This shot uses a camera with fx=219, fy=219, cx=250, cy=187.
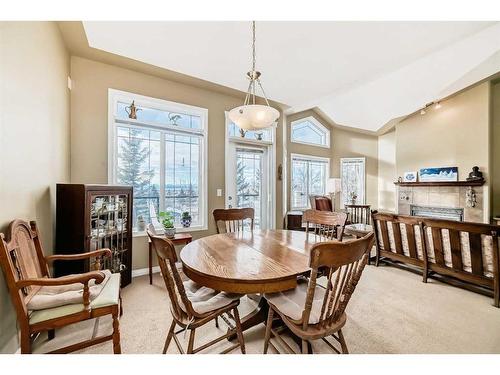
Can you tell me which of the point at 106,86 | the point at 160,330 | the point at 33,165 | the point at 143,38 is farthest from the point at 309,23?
the point at 160,330

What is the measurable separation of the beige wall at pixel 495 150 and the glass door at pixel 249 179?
4.46 meters

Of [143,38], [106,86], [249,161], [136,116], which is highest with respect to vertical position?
[143,38]

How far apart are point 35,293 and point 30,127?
1.25 meters

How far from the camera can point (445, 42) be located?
8.68ft

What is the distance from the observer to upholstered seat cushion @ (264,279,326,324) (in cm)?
130

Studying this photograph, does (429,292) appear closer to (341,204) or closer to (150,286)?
(150,286)

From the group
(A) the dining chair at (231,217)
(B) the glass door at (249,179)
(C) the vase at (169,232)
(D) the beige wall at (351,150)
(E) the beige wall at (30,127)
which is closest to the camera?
(E) the beige wall at (30,127)

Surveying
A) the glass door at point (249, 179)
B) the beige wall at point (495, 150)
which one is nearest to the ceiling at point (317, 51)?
the glass door at point (249, 179)

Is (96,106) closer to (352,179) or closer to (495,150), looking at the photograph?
(352,179)

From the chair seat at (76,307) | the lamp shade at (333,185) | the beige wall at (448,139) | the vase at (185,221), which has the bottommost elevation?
the chair seat at (76,307)

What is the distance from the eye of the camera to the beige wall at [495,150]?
4.30 meters

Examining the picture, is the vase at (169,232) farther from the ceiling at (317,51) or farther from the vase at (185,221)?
the ceiling at (317,51)

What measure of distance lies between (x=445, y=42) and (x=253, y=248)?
3.36 metres

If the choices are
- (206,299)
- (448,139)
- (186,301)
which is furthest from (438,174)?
(186,301)
